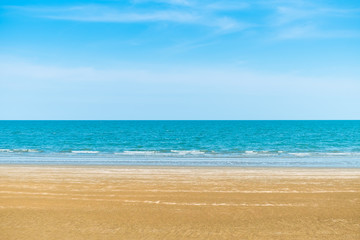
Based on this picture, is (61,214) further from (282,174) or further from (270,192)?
(282,174)

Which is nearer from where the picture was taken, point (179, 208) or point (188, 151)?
point (179, 208)

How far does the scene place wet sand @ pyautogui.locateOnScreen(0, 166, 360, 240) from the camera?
963 centimetres

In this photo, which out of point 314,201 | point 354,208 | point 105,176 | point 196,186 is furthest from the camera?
point 105,176

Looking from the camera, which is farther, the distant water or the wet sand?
the distant water

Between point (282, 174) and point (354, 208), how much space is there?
8150 millimetres

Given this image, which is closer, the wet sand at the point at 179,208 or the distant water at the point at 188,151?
the wet sand at the point at 179,208

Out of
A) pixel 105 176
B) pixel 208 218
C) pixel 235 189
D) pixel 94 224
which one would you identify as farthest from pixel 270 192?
pixel 105 176

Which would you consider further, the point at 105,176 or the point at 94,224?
the point at 105,176

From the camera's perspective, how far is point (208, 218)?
10797mm

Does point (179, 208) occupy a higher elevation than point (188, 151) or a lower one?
higher

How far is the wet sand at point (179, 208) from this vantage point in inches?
379

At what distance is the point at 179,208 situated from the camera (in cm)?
1191

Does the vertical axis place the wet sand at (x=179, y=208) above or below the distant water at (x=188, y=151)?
above

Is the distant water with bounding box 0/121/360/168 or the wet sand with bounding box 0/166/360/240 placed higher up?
the wet sand with bounding box 0/166/360/240
